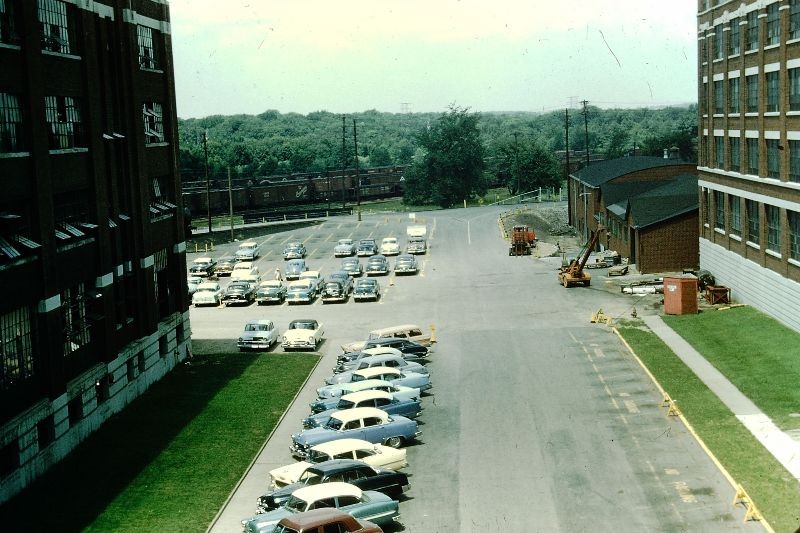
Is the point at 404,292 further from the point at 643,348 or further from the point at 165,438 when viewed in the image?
the point at 165,438

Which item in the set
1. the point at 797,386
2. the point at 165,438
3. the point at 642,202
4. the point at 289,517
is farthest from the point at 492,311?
the point at 289,517

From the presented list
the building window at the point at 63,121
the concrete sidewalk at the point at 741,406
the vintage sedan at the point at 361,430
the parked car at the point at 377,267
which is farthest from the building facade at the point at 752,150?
the building window at the point at 63,121

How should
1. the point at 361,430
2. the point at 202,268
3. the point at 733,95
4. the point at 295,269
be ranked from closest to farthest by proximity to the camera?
the point at 361,430, the point at 733,95, the point at 295,269, the point at 202,268

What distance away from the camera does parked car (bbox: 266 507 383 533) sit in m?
22.9

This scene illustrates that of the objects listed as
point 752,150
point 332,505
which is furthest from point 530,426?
point 752,150

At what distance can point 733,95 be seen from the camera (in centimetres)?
5878

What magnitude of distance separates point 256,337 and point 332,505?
88.9 feet

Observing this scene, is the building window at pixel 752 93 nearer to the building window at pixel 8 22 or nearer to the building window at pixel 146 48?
the building window at pixel 146 48

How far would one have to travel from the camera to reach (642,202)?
239ft

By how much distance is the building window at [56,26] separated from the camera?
35250 mm

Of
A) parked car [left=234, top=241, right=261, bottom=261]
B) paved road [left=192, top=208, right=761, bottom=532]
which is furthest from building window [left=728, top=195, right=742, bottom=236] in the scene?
parked car [left=234, top=241, right=261, bottom=261]

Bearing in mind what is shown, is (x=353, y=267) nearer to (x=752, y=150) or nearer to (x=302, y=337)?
(x=302, y=337)

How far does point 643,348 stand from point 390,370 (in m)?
14.0

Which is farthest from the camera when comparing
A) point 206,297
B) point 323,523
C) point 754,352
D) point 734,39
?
point 206,297
